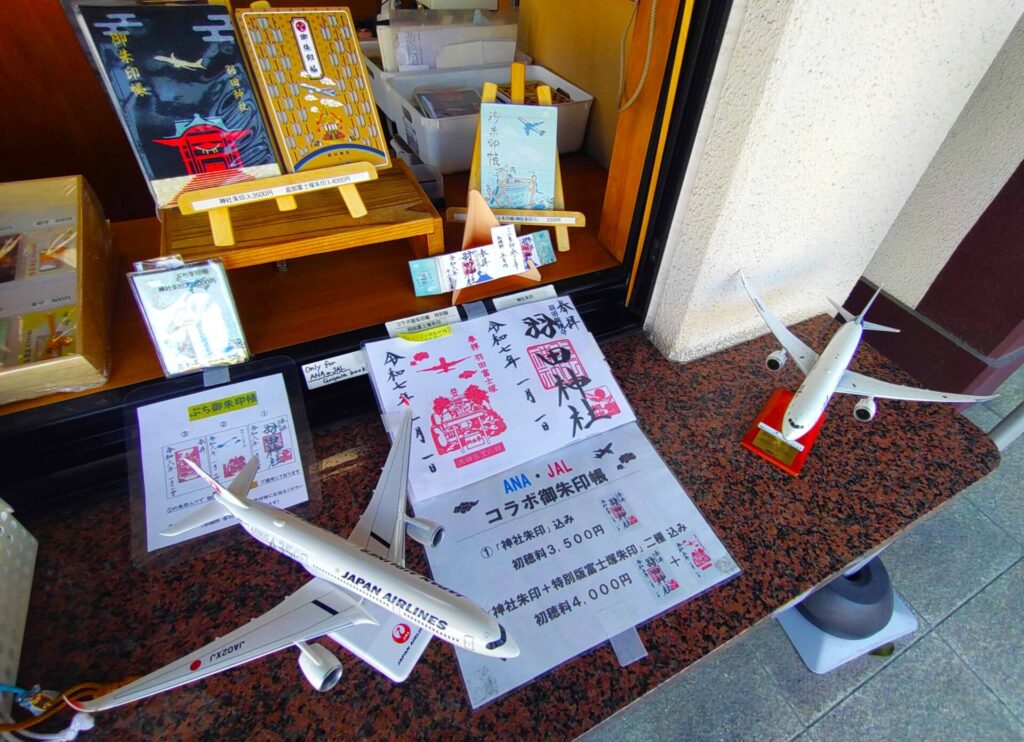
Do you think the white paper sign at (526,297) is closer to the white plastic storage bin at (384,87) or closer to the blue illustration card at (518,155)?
the blue illustration card at (518,155)

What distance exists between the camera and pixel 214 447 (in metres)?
0.79

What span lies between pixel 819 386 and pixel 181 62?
1077 mm

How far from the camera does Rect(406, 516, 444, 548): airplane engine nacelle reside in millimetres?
708

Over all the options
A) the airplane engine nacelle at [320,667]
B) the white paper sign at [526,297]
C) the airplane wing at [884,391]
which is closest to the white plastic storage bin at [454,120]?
the white paper sign at [526,297]

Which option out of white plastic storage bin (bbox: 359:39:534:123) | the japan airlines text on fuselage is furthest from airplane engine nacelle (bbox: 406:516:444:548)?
white plastic storage bin (bbox: 359:39:534:123)

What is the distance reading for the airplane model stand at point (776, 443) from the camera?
931mm

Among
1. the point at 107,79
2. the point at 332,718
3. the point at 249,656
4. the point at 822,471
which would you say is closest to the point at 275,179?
the point at 107,79

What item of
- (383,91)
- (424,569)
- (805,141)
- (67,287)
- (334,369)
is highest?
(805,141)

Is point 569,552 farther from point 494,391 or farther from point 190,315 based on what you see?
point 190,315

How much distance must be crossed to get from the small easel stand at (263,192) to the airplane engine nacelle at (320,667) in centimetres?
59

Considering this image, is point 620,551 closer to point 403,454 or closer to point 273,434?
point 403,454

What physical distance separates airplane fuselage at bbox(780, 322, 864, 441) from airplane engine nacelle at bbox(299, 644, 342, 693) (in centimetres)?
79

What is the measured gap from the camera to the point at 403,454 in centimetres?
74

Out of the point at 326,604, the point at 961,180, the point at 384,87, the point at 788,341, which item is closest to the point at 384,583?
the point at 326,604
